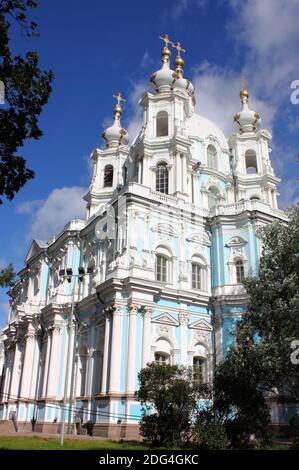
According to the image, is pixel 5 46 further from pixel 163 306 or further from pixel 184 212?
pixel 184 212

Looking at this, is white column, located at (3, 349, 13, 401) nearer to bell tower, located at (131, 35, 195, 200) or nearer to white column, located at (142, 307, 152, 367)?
white column, located at (142, 307, 152, 367)

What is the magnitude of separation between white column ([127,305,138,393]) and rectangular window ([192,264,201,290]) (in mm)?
5752

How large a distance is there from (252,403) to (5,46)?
48.5 ft

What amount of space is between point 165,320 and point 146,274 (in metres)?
2.83

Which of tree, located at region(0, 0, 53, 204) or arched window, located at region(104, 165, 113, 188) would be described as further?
arched window, located at region(104, 165, 113, 188)

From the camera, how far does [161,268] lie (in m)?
27.8

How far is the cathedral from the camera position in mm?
24578

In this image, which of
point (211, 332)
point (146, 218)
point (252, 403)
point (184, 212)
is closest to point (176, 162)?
point (184, 212)

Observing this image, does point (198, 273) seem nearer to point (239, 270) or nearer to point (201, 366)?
point (239, 270)

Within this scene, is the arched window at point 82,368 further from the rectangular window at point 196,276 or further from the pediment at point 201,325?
the rectangular window at point 196,276

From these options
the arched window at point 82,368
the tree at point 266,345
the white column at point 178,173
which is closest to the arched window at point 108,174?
the white column at point 178,173

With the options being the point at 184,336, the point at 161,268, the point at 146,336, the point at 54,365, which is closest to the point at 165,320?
the point at 184,336

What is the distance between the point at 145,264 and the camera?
2628 centimetres

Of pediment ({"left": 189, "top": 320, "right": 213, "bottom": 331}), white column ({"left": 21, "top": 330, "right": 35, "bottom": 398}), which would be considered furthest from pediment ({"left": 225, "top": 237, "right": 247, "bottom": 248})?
white column ({"left": 21, "top": 330, "right": 35, "bottom": 398})
